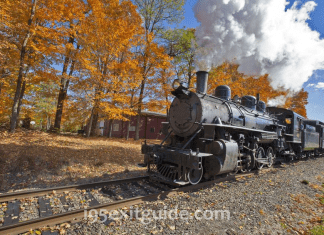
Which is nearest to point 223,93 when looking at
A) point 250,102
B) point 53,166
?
point 250,102

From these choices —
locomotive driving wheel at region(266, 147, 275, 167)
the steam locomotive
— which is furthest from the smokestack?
locomotive driving wheel at region(266, 147, 275, 167)

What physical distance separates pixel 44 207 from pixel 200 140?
4796 mm

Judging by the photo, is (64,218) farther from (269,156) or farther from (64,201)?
(269,156)

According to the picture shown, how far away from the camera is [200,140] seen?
653 cm

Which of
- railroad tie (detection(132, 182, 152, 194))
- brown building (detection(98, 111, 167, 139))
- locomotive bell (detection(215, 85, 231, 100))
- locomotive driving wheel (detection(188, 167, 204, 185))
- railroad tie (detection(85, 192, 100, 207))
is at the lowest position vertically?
railroad tie (detection(85, 192, 100, 207))

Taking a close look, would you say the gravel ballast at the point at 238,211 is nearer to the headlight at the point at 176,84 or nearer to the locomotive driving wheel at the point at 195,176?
the locomotive driving wheel at the point at 195,176

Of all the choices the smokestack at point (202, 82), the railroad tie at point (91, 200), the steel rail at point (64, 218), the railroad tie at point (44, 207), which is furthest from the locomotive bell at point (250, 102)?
the railroad tie at point (44, 207)

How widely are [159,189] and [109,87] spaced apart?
8.22 metres

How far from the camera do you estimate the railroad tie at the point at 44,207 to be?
3971mm

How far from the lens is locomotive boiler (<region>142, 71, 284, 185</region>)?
18.6 feet

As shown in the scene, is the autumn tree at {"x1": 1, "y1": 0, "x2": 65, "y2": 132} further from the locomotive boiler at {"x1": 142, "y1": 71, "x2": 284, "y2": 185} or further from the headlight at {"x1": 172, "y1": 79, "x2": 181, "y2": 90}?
the locomotive boiler at {"x1": 142, "y1": 71, "x2": 284, "y2": 185}

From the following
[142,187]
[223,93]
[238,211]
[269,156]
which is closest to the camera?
[238,211]

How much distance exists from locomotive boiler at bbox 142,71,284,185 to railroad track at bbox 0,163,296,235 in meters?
0.53

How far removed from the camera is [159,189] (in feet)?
18.7
